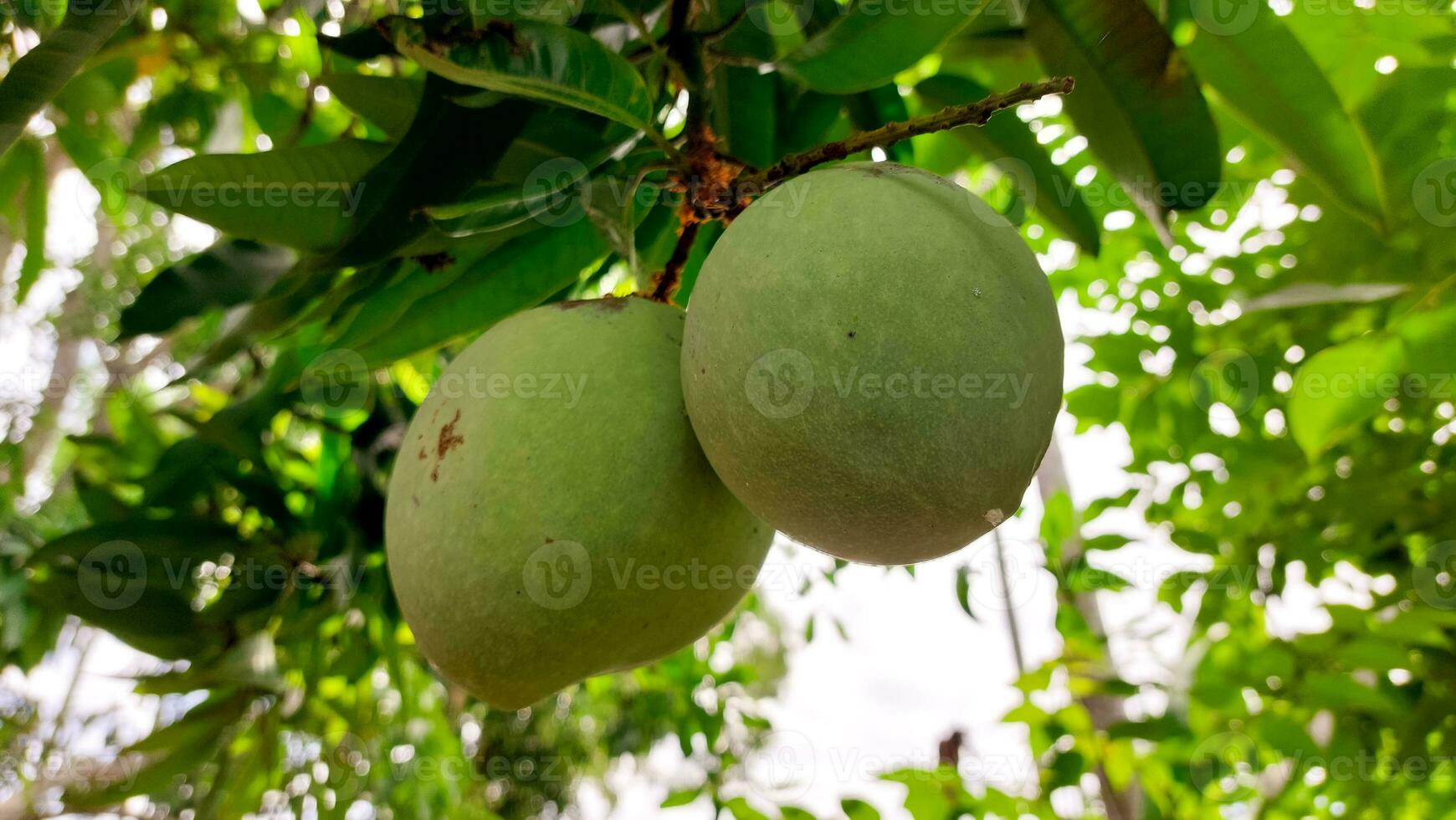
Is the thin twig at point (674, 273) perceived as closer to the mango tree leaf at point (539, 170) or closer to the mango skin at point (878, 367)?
the mango tree leaf at point (539, 170)

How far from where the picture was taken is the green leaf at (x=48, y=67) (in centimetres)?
83

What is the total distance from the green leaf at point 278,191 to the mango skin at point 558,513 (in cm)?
26

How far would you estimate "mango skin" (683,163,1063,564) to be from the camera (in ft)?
2.27

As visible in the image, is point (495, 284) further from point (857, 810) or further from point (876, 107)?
point (857, 810)

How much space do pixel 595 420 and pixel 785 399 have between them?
0.20m

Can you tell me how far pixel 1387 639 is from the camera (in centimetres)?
158

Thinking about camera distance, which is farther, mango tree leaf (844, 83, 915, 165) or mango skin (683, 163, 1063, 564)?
mango tree leaf (844, 83, 915, 165)

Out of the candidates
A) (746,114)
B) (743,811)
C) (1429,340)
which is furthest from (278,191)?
(1429,340)

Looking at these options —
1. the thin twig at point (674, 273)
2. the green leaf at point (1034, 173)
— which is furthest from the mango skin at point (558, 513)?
the green leaf at point (1034, 173)

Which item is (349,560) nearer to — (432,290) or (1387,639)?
(432,290)

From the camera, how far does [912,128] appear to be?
0.79 m

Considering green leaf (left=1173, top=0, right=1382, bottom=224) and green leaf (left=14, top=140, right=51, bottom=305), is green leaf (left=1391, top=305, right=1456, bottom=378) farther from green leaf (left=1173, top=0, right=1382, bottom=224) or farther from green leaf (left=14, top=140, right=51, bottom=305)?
green leaf (left=14, top=140, right=51, bottom=305)

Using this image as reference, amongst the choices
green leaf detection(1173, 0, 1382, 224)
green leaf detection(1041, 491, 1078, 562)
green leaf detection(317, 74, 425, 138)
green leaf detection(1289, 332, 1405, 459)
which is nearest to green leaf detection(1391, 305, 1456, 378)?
green leaf detection(1289, 332, 1405, 459)

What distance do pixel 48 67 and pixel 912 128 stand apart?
2.52ft
